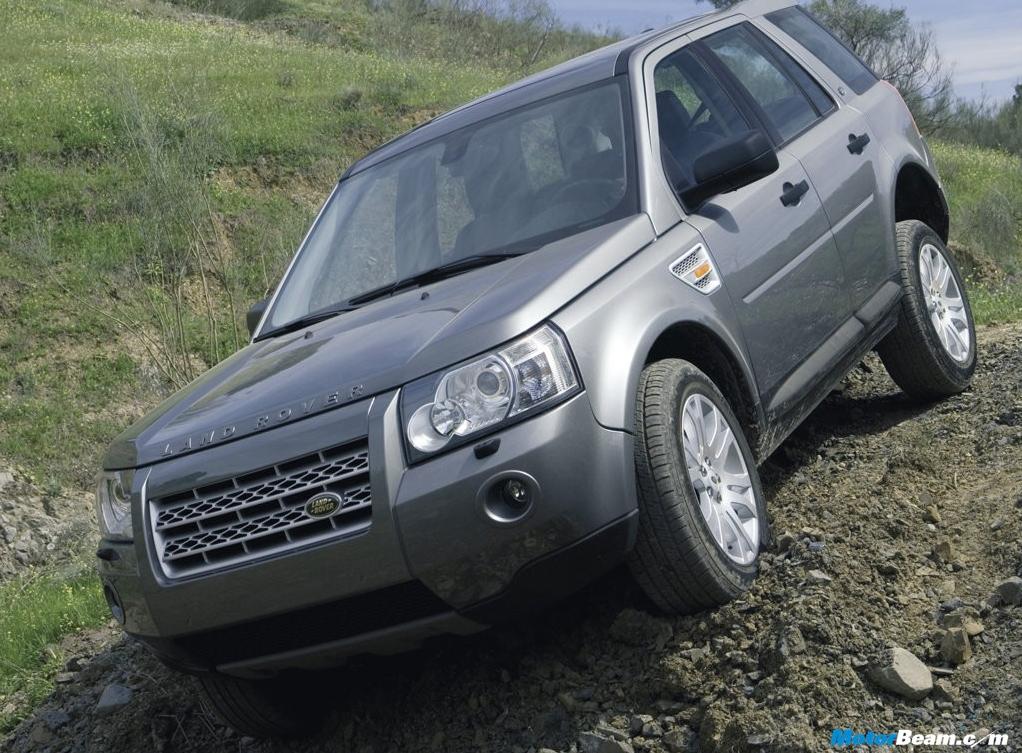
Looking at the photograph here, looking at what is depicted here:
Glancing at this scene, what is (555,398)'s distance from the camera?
134 inches

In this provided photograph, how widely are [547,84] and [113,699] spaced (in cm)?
306

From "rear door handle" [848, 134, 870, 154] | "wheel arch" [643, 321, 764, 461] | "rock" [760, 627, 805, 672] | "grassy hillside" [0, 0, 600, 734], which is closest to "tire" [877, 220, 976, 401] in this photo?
"rear door handle" [848, 134, 870, 154]

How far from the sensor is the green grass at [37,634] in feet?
18.8

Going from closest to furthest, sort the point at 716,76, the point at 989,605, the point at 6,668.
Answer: the point at 989,605, the point at 716,76, the point at 6,668

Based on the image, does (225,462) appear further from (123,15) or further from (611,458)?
(123,15)

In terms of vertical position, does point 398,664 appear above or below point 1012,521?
below

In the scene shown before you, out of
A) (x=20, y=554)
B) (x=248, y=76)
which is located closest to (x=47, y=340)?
(x=20, y=554)

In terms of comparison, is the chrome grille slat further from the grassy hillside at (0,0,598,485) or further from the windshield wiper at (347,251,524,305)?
the grassy hillside at (0,0,598,485)

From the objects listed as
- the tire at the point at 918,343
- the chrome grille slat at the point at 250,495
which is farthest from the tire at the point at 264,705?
the tire at the point at 918,343

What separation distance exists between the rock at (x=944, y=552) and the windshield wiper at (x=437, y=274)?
173 centimetres

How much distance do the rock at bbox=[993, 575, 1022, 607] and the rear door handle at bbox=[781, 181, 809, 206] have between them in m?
1.79

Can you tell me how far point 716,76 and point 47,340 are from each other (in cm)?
1506

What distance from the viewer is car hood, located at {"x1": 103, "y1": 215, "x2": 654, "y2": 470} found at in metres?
3.50

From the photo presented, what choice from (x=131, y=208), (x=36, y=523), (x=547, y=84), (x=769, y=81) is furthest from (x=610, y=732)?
(x=131, y=208)
